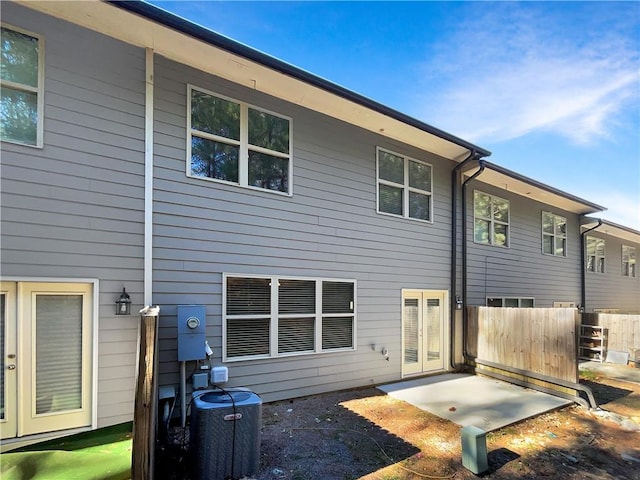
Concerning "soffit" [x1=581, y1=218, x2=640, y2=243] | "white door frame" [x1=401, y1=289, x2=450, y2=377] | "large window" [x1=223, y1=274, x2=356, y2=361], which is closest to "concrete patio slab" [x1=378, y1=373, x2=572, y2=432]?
"white door frame" [x1=401, y1=289, x2=450, y2=377]

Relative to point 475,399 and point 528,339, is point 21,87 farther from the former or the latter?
point 528,339

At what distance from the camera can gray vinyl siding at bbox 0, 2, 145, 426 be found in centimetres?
379

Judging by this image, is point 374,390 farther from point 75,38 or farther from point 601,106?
point 601,106

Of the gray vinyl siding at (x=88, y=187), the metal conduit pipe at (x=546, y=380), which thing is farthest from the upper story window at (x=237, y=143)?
the metal conduit pipe at (x=546, y=380)

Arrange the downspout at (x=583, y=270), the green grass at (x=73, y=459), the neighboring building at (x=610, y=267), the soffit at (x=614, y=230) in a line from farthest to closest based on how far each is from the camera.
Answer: the neighboring building at (x=610, y=267)
the soffit at (x=614, y=230)
the downspout at (x=583, y=270)
the green grass at (x=73, y=459)

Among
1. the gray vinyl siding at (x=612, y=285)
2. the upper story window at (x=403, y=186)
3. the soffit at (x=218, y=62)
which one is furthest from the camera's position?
the gray vinyl siding at (x=612, y=285)

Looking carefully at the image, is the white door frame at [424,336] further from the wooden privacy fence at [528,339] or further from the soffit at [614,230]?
the soffit at [614,230]

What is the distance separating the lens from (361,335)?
A: 649 cm

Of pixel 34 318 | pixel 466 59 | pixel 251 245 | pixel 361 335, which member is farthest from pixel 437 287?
pixel 34 318

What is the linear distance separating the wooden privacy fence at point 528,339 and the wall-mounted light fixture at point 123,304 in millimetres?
6823

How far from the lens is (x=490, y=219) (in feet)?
29.9

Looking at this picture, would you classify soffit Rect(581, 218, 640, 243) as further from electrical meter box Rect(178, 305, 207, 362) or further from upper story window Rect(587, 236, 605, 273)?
electrical meter box Rect(178, 305, 207, 362)

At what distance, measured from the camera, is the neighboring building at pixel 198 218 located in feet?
12.7

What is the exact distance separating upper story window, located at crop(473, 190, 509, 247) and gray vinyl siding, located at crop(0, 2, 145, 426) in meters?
7.69
